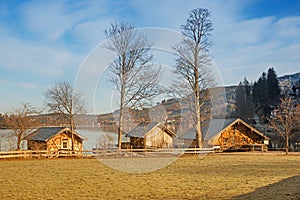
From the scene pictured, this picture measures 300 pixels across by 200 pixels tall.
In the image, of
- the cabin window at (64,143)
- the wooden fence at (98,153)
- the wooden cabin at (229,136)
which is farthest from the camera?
the cabin window at (64,143)

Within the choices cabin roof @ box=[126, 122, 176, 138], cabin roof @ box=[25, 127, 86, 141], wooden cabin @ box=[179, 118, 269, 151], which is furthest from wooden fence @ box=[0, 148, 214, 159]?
cabin roof @ box=[25, 127, 86, 141]

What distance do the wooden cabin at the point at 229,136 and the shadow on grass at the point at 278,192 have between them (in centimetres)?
2526

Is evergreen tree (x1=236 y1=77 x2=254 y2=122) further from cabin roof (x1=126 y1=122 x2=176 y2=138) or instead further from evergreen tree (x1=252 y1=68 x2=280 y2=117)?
cabin roof (x1=126 y1=122 x2=176 y2=138)

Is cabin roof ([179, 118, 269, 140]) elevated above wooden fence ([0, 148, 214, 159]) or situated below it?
above

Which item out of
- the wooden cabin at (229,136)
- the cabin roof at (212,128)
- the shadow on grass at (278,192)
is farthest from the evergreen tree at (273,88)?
the shadow on grass at (278,192)

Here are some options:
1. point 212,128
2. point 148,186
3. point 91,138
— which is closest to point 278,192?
→ point 148,186

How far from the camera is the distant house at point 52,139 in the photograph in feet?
125

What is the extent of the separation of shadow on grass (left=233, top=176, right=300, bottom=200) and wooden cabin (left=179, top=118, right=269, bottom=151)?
25.3m

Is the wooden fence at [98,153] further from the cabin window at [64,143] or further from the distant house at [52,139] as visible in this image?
the cabin window at [64,143]

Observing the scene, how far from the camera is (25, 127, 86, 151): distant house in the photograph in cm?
3809

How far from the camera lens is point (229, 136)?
1603 inches

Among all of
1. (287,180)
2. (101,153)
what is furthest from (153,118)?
(287,180)

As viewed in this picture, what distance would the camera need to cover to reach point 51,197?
1105 centimetres

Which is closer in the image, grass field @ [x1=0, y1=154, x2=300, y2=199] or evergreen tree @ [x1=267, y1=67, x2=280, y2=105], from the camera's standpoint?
grass field @ [x1=0, y1=154, x2=300, y2=199]
